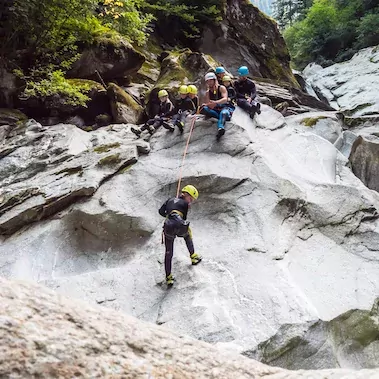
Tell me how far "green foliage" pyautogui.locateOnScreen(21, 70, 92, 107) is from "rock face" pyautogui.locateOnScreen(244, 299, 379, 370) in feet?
36.8

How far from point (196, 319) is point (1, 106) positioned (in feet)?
39.7

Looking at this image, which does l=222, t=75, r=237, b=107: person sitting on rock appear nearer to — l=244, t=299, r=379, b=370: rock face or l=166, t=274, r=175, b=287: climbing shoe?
l=166, t=274, r=175, b=287: climbing shoe

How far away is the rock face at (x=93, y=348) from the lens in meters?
2.60

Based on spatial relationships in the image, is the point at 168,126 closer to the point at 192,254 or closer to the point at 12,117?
the point at 192,254

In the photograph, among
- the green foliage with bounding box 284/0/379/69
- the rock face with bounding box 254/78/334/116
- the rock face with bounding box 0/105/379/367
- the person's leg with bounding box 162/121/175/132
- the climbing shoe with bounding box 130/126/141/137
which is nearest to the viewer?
the rock face with bounding box 0/105/379/367

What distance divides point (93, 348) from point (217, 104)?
8815mm

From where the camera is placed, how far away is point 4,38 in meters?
13.7

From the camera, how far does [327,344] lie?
20.4 ft

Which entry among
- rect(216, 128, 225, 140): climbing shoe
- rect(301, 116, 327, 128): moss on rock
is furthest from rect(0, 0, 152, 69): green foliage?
rect(301, 116, 327, 128): moss on rock

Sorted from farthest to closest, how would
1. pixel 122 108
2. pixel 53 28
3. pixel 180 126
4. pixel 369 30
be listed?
1. pixel 369 30
2. pixel 122 108
3. pixel 53 28
4. pixel 180 126

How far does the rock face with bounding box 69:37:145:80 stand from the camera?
53.2 ft

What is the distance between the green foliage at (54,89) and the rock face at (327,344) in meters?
11.2

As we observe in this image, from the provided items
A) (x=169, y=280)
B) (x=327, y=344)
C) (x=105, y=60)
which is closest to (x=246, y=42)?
(x=105, y=60)

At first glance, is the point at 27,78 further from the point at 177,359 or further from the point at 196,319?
the point at 177,359
